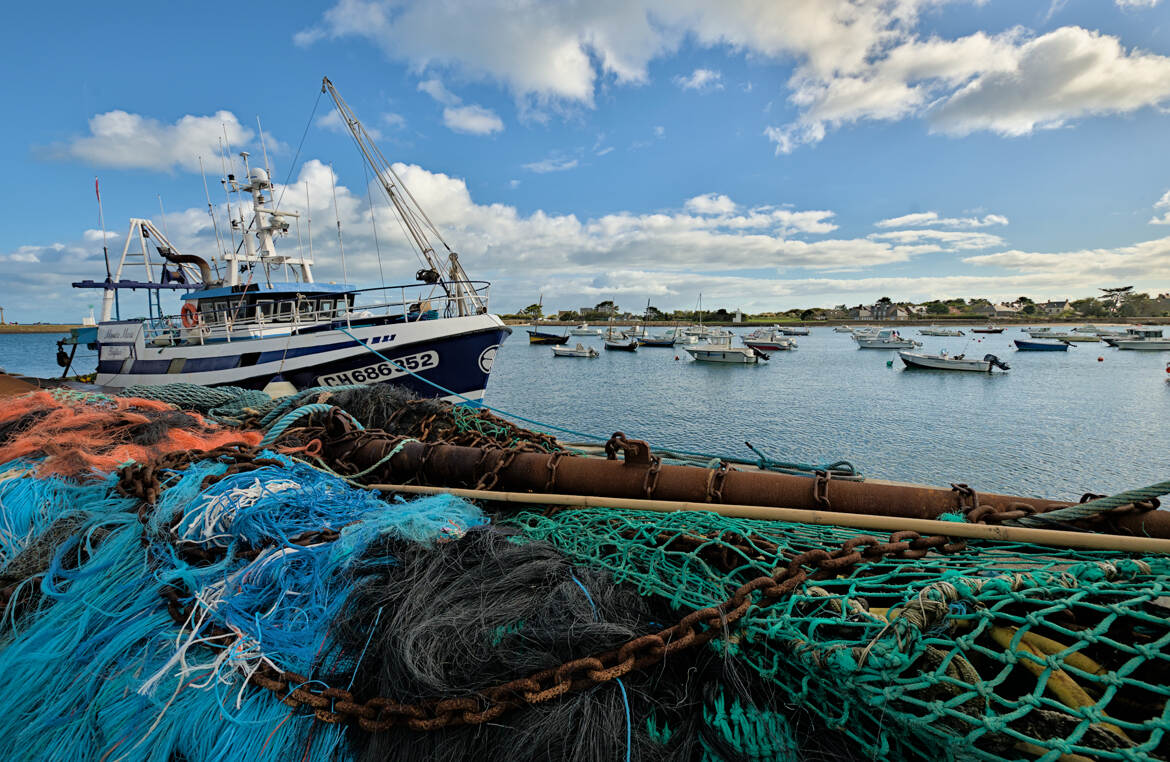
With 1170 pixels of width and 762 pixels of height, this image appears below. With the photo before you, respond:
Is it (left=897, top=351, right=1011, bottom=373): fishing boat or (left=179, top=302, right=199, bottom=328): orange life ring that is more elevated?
(left=179, top=302, right=199, bottom=328): orange life ring

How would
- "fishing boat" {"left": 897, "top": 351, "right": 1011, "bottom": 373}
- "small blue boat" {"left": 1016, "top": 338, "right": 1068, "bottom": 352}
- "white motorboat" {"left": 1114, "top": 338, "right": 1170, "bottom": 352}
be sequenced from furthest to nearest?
"small blue boat" {"left": 1016, "top": 338, "right": 1068, "bottom": 352}
"white motorboat" {"left": 1114, "top": 338, "right": 1170, "bottom": 352}
"fishing boat" {"left": 897, "top": 351, "right": 1011, "bottom": 373}

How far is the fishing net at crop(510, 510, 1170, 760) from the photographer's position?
4.11ft

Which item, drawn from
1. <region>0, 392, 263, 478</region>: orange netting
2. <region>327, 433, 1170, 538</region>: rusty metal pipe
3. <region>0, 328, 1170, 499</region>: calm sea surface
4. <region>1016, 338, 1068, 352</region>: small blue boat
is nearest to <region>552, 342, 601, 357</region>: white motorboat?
<region>0, 328, 1170, 499</region>: calm sea surface

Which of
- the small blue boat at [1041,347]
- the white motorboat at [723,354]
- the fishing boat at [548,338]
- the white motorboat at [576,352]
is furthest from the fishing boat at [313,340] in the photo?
the small blue boat at [1041,347]

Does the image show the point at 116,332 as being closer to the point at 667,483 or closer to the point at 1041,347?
the point at 667,483

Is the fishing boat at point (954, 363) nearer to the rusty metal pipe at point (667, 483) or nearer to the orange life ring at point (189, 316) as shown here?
the rusty metal pipe at point (667, 483)

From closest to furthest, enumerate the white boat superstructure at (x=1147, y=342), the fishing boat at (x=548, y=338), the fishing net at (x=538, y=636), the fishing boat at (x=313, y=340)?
the fishing net at (x=538, y=636) → the fishing boat at (x=313, y=340) → the white boat superstructure at (x=1147, y=342) → the fishing boat at (x=548, y=338)

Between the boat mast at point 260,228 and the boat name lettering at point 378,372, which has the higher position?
the boat mast at point 260,228

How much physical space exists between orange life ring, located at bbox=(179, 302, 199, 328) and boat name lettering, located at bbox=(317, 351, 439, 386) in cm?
491

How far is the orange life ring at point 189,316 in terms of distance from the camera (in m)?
13.2

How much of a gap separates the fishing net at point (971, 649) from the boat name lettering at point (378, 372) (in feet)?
33.4

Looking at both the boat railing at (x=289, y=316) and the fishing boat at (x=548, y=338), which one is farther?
the fishing boat at (x=548, y=338)

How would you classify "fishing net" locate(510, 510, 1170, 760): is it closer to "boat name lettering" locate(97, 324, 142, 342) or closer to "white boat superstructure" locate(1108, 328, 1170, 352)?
"boat name lettering" locate(97, 324, 142, 342)

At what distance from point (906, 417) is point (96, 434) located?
25.8m
